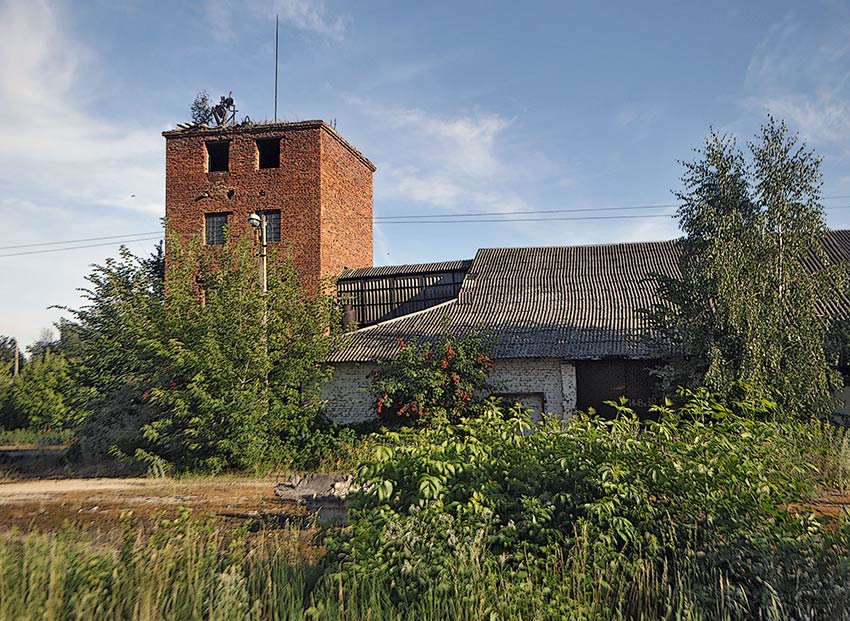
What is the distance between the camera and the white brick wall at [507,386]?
60.4 ft

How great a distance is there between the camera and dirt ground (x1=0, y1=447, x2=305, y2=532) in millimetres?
10734

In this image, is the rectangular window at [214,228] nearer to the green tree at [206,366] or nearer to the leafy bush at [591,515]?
the green tree at [206,366]

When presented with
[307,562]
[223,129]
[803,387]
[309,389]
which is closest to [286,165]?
[223,129]

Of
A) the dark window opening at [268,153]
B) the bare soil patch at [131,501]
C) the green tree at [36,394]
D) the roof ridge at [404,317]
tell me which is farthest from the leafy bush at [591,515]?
the green tree at [36,394]

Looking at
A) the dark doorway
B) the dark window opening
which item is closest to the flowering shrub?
the dark doorway

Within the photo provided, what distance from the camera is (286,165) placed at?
24359mm

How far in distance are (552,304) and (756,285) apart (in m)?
8.98

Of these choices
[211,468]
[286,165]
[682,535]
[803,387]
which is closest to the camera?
[682,535]

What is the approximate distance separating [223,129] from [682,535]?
22640mm

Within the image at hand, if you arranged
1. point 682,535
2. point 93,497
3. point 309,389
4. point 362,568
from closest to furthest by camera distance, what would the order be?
point 362,568 → point 682,535 → point 93,497 → point 309,389

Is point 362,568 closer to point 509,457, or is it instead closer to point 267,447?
point 509,457

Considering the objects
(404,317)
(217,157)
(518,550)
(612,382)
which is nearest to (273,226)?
(217,157)

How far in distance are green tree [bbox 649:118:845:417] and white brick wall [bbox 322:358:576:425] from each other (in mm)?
4923

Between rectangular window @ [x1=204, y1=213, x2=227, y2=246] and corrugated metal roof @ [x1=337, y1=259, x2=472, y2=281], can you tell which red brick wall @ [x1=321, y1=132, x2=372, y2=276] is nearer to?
corrugated metal roof @ [x1=337, y1=259, x2=472, y2=281]
